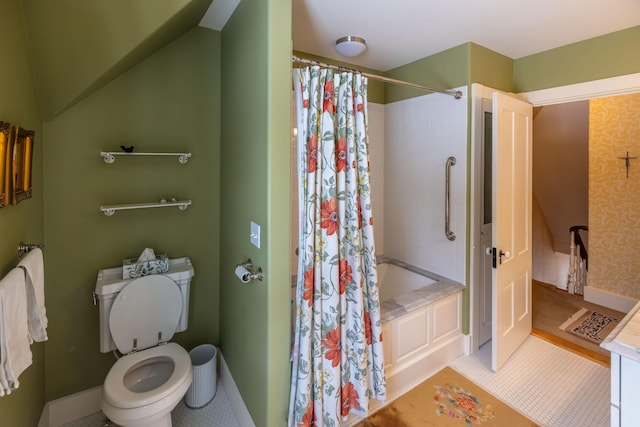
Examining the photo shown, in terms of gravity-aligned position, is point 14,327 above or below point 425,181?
below

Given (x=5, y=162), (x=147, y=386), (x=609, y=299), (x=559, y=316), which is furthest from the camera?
(x=609, y=299)

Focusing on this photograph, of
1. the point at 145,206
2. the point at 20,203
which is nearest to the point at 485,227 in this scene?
the point at 145,206

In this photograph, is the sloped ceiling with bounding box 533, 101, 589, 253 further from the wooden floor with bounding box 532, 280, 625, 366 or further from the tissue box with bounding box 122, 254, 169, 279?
the tissue box with bounding box 122, 254, 169, 279

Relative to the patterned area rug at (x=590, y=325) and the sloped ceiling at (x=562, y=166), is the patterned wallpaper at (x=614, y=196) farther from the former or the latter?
the patterned area rug at (x=590, y=325)

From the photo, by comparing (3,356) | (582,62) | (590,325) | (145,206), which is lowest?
(590,325)

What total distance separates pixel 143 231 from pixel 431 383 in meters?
2.20

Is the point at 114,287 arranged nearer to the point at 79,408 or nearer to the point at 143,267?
the point at 143,267

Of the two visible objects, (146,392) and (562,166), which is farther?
(562,166)

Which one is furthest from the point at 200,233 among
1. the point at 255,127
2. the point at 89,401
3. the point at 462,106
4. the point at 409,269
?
the point at 462,106

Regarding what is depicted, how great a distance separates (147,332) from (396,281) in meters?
2.00

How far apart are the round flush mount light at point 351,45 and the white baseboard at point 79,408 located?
2.42 metres

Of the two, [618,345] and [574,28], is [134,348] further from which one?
[574,28]

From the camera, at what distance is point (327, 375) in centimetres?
155

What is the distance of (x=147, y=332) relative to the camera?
1833mm
